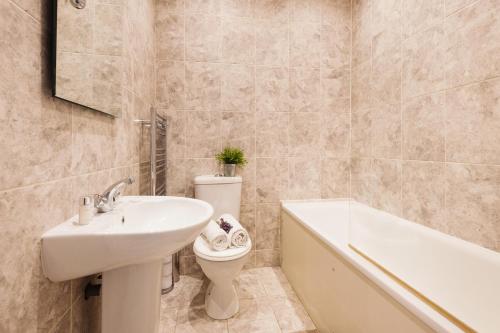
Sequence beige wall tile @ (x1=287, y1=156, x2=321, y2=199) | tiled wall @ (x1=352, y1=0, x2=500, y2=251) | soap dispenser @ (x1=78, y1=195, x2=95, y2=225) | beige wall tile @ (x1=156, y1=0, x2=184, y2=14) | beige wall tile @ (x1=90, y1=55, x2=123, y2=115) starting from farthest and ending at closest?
beige wall tile @ (x1=287, y1=156, x2=321, y2=199)
beige wall tile @ (x1=156, y1=0, x2=184, y2=14)
tiled wall @ (x1=352, y1=0, x2=500, y2=251)
beige wall tile @ (x1=90, y1=55, x2=123, y2=115)
soap dispenser @ (x1=78, y1=195, x2=95, y2=225)

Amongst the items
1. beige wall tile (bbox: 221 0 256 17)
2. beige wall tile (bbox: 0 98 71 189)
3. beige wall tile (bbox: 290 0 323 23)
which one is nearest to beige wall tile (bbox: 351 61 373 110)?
beige wall tile (bbox: 290 0 323 23)

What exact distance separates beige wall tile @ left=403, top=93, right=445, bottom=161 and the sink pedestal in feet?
5.34

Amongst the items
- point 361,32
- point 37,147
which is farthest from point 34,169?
point 361,32

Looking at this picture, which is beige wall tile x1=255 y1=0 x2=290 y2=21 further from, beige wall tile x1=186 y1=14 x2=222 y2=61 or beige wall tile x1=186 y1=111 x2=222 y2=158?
beige wall tile x1=186 y1=111 x2=222 y2=158

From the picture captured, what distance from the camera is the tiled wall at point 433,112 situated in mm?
1196

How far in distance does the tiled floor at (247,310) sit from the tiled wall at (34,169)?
61 centimetres

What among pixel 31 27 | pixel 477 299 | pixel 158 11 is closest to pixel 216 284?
pixel 477 299

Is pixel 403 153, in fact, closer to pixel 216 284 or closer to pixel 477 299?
pixel 477 299

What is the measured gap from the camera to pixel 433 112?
58.0 inches

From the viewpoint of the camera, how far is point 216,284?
158cm

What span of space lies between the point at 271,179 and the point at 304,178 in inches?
12.2

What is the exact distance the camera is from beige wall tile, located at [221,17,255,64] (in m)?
2.11

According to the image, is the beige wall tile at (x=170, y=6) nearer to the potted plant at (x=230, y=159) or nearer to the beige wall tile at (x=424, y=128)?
the potted plant at (x=230, y=159)

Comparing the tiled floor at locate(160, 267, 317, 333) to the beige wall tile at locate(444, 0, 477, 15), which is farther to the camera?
the tiled floor at locate(160, 267, 317, 333)
